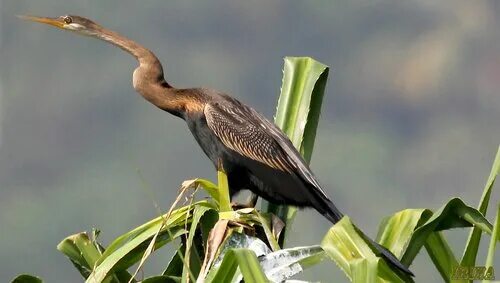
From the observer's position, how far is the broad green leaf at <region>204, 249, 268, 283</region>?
2.30 metres

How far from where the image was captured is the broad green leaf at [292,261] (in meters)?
2.73

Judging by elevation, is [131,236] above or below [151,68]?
below

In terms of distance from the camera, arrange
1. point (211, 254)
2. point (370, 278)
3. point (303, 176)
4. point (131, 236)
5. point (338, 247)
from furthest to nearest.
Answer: point (303, 176), point (131, 236), point (211, 254), point (338, 247), point (370, 278)

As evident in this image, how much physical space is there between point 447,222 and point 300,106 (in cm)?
98

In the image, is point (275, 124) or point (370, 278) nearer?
point (370, 278)

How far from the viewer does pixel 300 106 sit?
12.6 ft

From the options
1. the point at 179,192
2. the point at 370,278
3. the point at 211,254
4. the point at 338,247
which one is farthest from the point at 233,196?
the point at 370,278

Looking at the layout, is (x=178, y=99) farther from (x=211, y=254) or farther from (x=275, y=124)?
(x=211, y=254)

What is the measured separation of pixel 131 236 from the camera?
10.4ft

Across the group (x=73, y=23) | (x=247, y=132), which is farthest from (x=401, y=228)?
(x=73, y=23)

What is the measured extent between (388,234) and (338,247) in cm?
69

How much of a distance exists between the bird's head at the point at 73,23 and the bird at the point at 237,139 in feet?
0.08

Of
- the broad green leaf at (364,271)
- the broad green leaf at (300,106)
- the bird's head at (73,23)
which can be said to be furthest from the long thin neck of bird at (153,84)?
the broad green leaf at (364,271)

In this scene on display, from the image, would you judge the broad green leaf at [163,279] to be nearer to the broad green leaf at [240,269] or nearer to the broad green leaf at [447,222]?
the broad green leaf at [240,269]
